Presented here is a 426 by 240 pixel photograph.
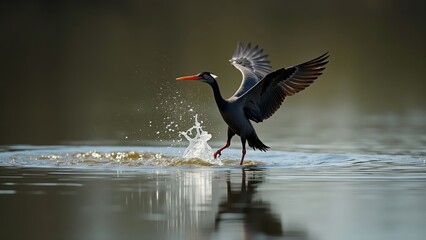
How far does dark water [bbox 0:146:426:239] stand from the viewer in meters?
9.34

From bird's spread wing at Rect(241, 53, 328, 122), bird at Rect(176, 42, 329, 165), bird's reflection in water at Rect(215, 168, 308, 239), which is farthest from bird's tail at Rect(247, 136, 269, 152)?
bird's reflection in water at Rect(215, 168, 308, 239)

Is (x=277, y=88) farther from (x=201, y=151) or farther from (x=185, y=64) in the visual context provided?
(x=185, y=64)

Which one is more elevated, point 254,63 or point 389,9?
point 389,9

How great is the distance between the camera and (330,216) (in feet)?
33.1

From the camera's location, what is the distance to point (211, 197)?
11.4 metres

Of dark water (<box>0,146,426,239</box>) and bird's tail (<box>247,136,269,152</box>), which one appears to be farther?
bird's tail (<box>247,136,269,152</box>)

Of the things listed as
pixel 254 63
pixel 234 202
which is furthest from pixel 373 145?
pixel 234 202

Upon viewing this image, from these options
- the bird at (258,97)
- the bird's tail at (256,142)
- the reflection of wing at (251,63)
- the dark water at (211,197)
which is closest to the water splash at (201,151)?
the bird at (258,97)

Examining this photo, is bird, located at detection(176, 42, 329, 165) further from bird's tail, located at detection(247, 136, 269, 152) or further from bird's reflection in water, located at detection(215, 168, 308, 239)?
bird's reflection in water, located at detection(215, 168, 308, 239)

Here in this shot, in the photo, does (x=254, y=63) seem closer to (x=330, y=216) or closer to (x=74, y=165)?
(x=74, y=165)

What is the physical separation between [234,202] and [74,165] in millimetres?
4126

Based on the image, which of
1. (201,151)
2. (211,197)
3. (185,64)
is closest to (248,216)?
(211,197)

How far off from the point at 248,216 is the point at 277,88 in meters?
5.66

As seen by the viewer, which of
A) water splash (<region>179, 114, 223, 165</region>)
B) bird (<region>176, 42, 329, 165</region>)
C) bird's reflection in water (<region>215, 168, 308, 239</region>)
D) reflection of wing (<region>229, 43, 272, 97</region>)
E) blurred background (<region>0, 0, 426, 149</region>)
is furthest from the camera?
blurred background (<region>0, 0, 426, 149</region>)
